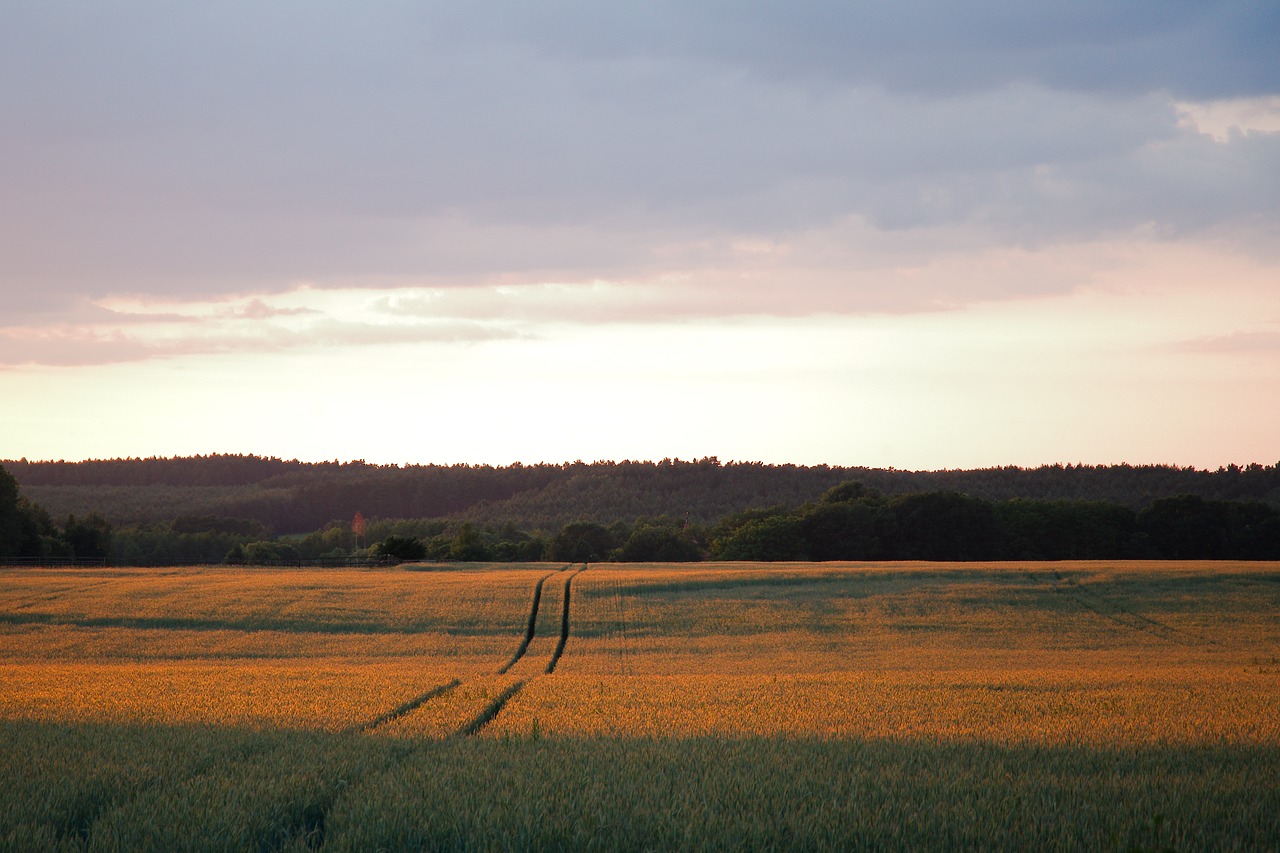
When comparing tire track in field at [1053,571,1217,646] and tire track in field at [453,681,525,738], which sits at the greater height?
tire track in field at [453,681,525,738]

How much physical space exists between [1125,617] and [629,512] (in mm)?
104515

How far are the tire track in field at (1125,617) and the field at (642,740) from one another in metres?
0.31

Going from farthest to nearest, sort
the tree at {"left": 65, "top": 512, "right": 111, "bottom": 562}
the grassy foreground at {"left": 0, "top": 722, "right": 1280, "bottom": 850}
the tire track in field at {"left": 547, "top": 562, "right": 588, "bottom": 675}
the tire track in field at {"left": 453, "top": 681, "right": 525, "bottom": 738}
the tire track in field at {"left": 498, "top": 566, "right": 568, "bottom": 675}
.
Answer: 1. the tree at {"left": 65, "top": 512, "right": 111, "bottom": 562}
2. the tire track in field at {"left": 547, "top": 562, "right": 588, "bottom": 675}
3. the tire track in field at {"left": 498, "top": 566, "right": 568, "bottom": 675}
4. the tire track in field at {"left": 453, "top": 681, "right": 525, "bottom": 738}
5. the grassy foreground at {"left": 0, "top": 722, "right": 1280, "bottom": 850}

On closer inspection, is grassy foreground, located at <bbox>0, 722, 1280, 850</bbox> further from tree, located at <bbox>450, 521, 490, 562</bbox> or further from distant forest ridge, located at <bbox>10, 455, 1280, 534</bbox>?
distant forest ridge, located at <bbox>10, 455, 1280, 534</bbox>

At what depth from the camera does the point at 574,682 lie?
63.1 ft

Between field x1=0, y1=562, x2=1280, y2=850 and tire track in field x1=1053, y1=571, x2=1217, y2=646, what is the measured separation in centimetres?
31

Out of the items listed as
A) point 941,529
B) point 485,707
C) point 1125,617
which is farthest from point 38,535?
point 941,529

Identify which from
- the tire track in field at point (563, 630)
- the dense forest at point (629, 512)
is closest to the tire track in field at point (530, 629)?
the tire track in field at point (563, 630)

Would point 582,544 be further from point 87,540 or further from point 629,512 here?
point 629,512

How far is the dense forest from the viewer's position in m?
78.1

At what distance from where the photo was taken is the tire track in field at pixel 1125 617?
31156 millimetres

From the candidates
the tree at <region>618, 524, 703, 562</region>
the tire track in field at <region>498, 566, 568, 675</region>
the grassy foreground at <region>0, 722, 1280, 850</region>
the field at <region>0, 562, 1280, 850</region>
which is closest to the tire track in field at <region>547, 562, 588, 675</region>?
the field at <region>0, 562, 1280, 850</region>

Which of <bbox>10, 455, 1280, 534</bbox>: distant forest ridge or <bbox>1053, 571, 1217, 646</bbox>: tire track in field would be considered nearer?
<bbox>1053, 571, 1217, 646</bbox>: tire track in field

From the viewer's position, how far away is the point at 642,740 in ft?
36.0
